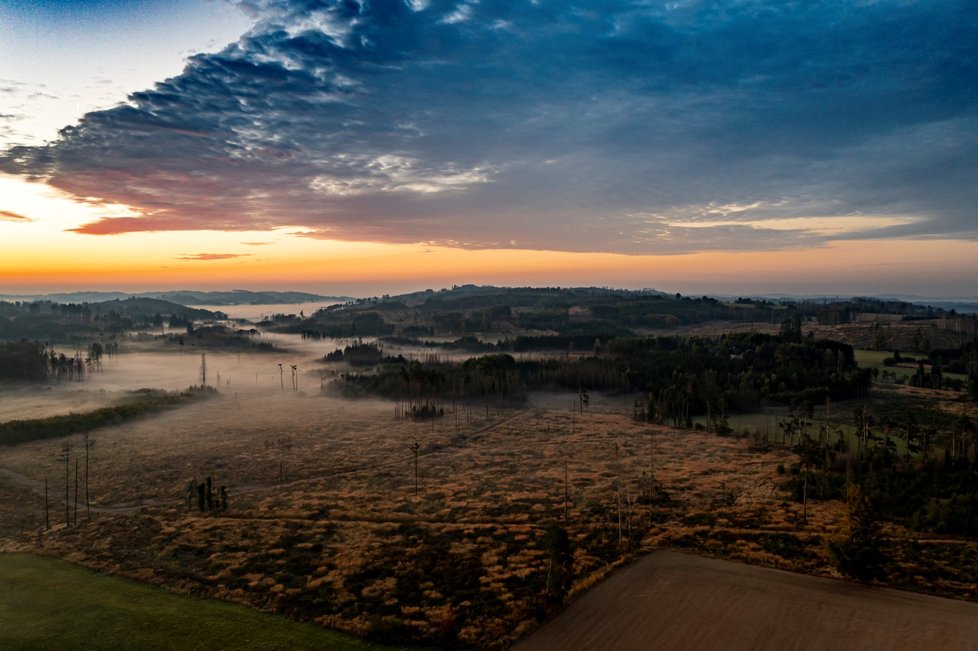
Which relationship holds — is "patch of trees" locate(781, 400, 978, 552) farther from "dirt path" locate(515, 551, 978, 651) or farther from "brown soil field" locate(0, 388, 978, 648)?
"dirt path" locate(515, 551, 978, 651)

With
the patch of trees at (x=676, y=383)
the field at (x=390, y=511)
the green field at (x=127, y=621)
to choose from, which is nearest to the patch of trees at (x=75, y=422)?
the field at (x=390, y=511)

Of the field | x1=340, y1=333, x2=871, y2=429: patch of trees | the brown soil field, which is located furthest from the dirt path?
x1=340, y1=333, x2=871, y2=429: patch of trees

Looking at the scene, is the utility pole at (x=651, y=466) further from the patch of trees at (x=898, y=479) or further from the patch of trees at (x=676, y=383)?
the patch of trees at (x=898, y=479)

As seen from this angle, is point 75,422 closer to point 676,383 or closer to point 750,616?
point 750,616

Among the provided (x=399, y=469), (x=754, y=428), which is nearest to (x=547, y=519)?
(x=399, y=469)

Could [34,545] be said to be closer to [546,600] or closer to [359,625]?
[359,625]

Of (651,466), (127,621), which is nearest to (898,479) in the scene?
(651,466)
